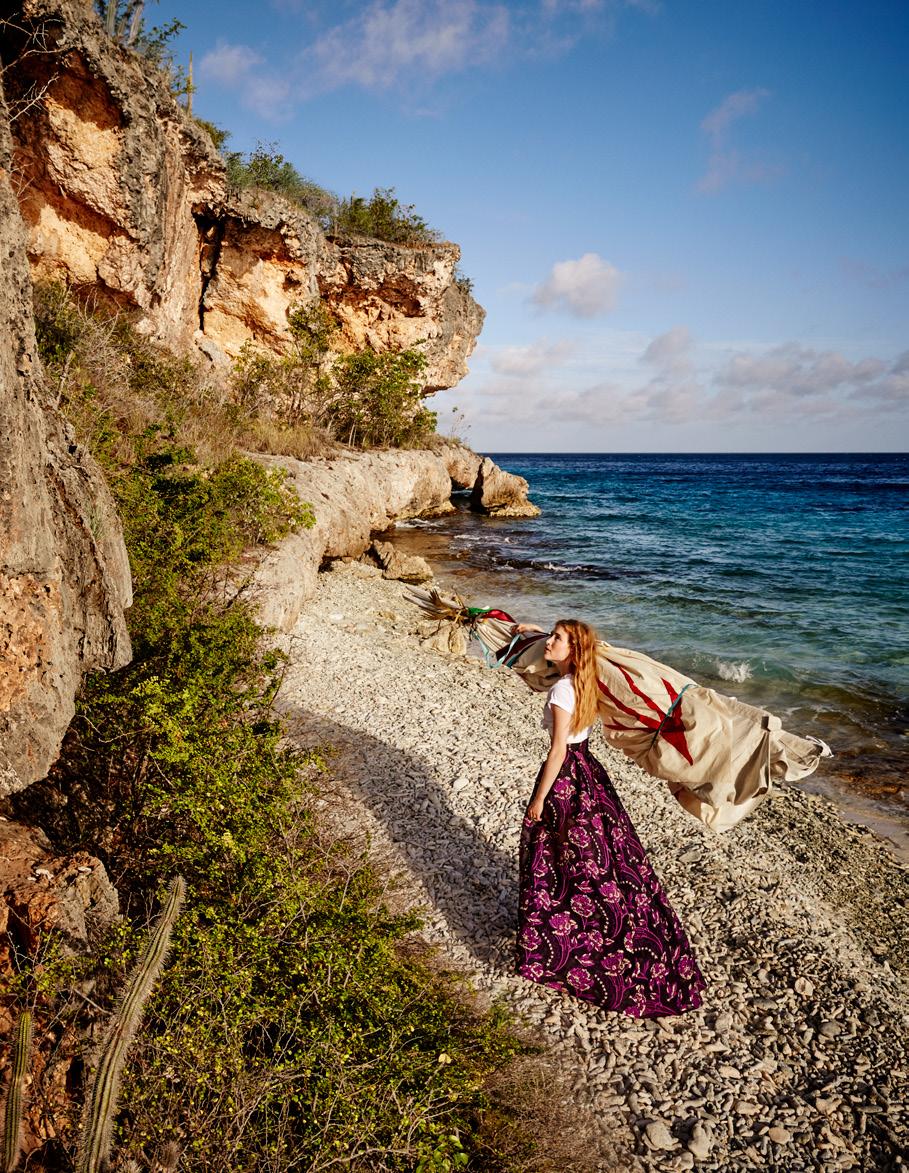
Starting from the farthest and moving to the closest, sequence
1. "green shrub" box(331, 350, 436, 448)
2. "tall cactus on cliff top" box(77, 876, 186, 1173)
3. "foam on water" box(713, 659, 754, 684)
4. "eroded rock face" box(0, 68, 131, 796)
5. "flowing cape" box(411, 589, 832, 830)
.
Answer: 1. "green shrub" box(331, 350, 436, 448)
2. "foam on water" box(713, 659, 754, 684)
3. "flowing cape" box(411, 589, 832, 830)
4. "eroded rock face" box(0, 68, 131, 796)
5. "tall cactus on cliff top" box(77, 876, 186, 1173)

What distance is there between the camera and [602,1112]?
383cm

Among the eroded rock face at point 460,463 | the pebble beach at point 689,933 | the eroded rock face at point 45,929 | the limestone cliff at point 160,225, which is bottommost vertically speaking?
the pebble beach at point 689,933

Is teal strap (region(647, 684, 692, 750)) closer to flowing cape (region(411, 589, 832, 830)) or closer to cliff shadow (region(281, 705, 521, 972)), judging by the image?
flowing cape (region(411, 589, 832, 830))

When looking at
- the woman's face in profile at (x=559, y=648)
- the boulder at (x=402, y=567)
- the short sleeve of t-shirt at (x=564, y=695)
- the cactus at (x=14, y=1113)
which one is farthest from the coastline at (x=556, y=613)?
the cactus at (x=14, y=1113)

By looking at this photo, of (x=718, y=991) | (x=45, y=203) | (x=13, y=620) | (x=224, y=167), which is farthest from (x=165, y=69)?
(x=718, y=991)

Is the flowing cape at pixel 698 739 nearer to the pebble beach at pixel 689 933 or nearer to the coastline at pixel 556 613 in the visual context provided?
the pebble beach at pixel 689 933

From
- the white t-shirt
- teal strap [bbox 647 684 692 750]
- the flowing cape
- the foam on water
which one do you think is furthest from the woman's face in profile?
the foam on water

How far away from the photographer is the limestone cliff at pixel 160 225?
14289 millimetres

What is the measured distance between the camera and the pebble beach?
3854 millimetres

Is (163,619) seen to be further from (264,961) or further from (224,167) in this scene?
(224,167)

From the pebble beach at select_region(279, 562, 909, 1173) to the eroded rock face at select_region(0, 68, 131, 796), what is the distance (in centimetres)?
259

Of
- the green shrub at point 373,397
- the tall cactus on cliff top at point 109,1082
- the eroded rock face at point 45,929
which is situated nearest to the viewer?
the tall cactus on cliff top at point 109,1082

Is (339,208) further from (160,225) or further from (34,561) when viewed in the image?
(34,561)

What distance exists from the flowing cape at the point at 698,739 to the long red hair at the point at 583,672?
0.13 meters
